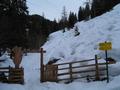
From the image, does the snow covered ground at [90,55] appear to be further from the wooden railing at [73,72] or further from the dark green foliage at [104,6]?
the dark green foliage at [104,6]

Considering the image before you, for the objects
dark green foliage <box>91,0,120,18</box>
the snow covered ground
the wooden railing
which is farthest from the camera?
dark green foliage <box>91,0,120,18</box>

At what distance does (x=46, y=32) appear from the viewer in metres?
102

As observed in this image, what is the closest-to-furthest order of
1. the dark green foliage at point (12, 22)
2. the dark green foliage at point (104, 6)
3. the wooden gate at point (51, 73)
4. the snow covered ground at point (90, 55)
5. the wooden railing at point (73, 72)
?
the snow covered ground at point (90, 55) < the wooden railing at point (73, 72) < the wooden gate at point (51, 73) < the dark green foliage at point (12, 22) < the dark green foliage at point (104, 6)

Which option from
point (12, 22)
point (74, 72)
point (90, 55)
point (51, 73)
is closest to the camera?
point (74, 72)

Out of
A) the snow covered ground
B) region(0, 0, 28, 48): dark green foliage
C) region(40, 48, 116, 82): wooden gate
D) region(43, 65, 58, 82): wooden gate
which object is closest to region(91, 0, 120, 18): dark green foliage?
the snow covered ground

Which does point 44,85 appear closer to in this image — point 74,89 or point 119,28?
point 74,89

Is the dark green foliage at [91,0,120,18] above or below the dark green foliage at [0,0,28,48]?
above

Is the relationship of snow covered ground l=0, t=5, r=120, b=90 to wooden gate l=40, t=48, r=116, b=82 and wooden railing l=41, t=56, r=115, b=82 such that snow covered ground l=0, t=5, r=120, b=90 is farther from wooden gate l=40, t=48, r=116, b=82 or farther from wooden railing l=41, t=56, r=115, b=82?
wooden railing l=41, t=56, r=115, b=82

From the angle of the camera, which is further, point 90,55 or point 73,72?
point 90,55

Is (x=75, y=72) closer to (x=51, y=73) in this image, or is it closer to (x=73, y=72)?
(x=73, y=72)

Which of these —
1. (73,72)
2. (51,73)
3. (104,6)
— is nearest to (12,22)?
(51,73)

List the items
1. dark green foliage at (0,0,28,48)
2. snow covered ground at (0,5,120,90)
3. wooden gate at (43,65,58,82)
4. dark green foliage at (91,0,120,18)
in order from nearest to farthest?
snow covered ground at (0,5,120,90)
wooden gate at (43,65,58,82)
dark green foliage at (0,0,28,48)
dark green foliage at (91,0,120,18)

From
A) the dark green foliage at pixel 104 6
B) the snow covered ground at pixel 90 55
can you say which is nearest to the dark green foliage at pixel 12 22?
the snow covered ground at pixel 90 55

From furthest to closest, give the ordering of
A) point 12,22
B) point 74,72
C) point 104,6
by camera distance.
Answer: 1. point 104,6
2. point 12,22
3. point 74,72
